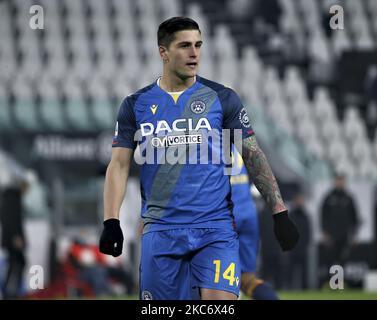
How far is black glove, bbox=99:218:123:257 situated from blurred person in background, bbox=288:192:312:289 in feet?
30.4

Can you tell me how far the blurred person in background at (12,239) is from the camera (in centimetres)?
1439

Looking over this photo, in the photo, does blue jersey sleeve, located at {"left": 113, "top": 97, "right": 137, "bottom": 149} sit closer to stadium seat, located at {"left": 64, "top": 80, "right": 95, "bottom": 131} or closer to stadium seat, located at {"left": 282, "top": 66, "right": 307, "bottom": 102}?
stadium seat, located at {"left": 64, "top": 80, "right": 95, "bottom": 131}

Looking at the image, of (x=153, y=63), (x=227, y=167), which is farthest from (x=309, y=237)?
(x=227, y=167)

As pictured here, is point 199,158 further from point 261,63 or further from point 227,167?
point 261,63

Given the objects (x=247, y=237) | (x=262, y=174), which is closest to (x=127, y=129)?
(x=262, y=174)

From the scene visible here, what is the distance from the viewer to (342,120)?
16.5 meters

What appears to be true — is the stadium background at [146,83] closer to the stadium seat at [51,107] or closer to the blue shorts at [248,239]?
the stadium seat at [51,107]

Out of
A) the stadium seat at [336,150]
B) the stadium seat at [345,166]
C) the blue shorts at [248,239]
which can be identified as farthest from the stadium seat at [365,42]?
the blue shorts at [248,239]

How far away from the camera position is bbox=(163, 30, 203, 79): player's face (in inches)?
234

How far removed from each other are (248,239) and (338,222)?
6.84 m

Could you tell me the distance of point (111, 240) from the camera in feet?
19.1

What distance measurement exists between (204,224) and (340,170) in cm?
1023

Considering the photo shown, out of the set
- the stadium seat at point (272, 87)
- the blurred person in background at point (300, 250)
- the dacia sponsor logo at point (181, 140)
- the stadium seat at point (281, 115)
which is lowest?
the blurred person in background at point (300, 250)

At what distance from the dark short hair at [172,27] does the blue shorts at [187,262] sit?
1.16 meters
